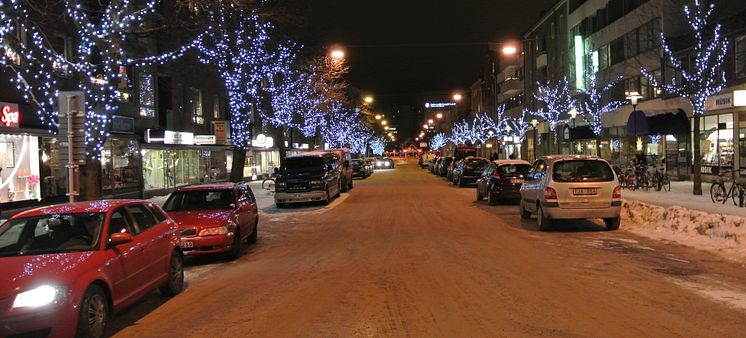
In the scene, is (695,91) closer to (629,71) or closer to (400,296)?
(629,71)

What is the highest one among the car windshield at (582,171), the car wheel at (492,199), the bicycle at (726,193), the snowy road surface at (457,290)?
the car windshield at (582,171)

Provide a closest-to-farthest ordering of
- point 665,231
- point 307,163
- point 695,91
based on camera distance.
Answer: point 665,231 < point 695,91 < point 307,163

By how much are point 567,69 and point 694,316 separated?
4411 cm

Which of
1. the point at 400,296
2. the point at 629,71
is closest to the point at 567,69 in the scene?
the point at 629,71

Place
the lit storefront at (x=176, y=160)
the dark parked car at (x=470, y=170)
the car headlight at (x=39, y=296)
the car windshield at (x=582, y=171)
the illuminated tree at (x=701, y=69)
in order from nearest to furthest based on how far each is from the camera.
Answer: the car headlight at (x=39, y=296)
the car windshield at (x=582, y=171)
the illuminated tree at (x=701, y=69)
the lit storefront at (x=176, y=160)
the dark parked car at (x=470, y=170)

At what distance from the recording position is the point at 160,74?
2947 centimetres

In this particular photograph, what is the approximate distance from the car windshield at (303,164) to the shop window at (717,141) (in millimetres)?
16772

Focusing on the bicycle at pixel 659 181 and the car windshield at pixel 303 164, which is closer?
the bicycle at pixel 659 181

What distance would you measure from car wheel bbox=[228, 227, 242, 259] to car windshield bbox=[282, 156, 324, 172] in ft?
40.8

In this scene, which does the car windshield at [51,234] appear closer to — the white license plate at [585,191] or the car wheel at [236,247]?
the car wheel at [236,247]

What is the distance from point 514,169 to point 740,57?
10424 millimetres

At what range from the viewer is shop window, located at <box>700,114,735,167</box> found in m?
25.5

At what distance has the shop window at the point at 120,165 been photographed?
2474cm

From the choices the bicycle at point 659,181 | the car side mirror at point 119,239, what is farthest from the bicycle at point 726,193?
the car side mirror at point 119,239
